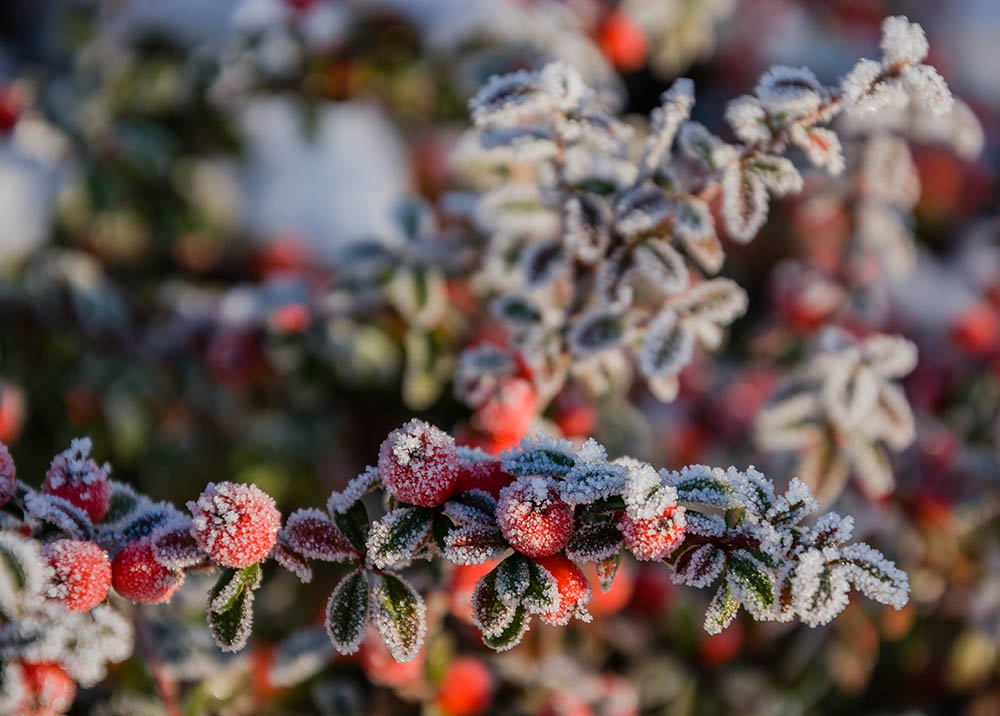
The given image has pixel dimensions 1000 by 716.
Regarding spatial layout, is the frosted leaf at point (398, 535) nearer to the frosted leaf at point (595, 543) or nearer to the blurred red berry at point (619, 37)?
the frosted leaf at point (595, 543)

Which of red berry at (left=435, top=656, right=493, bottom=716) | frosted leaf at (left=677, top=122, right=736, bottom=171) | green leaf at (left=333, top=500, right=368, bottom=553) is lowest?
red berry at (left=435, top=656, right=493, bottom=716)

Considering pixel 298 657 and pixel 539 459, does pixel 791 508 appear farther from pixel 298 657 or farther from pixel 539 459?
pixel 298 657

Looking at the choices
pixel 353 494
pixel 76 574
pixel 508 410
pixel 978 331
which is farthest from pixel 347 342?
pixel 978 331

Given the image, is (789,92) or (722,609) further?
(789,92)

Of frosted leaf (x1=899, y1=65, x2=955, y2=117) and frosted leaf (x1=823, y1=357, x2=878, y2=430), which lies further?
frosted leaf (x1=823, y1=357, x2=878, y2=430)

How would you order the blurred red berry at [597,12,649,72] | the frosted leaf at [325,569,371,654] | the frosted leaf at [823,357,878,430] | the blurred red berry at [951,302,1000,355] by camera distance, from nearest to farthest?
the frosted leaf at [325,569,371,654] < the frosted leaf at [823,357,878,430] < the blurred red berry at [951,302,1000,355] < the blurred red berry at [597,12,649,72]

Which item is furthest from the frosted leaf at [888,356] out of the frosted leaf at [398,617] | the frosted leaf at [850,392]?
the frosted leaf at [398,617]

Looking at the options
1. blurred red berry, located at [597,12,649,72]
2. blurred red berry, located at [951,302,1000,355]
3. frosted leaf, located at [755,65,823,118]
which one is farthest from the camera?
blurred red berry, located at [597,12,649,72]

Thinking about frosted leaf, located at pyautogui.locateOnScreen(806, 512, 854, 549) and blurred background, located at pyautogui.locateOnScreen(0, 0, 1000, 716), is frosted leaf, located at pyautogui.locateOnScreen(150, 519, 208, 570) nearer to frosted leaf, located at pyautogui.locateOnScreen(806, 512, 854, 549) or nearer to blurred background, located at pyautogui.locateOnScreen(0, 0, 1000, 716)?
blurred background, located at pyautogui.locateOnScreen(0, 0, 1000, 716)

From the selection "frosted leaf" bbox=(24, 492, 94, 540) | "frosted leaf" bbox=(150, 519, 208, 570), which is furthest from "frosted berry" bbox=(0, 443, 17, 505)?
"frosted leaf" bbox=(150, 519, 208, 570)
